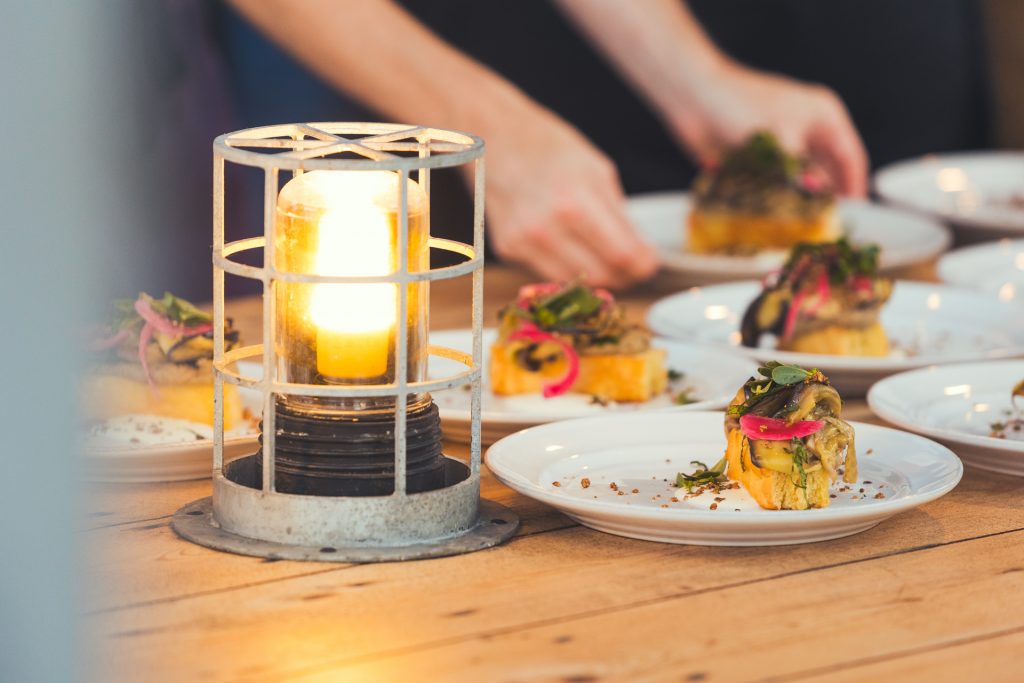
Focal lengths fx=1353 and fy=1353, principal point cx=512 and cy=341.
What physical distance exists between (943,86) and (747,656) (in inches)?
169

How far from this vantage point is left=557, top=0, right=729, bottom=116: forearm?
3.36m

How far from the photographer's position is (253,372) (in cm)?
173

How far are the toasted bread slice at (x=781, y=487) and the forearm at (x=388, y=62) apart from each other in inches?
62.2

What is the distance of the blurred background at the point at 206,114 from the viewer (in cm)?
41

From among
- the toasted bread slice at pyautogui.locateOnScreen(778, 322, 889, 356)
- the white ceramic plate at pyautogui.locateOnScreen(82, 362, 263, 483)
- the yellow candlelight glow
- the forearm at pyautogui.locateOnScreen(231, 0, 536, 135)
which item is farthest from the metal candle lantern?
the forearm at pyautogui.locateOnScreen(231, 0, 536, 135)

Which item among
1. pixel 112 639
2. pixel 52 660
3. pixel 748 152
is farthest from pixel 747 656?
pixel 748 152

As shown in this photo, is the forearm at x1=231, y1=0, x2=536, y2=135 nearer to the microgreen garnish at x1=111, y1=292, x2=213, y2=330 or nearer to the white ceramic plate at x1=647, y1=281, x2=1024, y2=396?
the white ceramic plate at x1=647, y1=281, x2=1024, y2=396

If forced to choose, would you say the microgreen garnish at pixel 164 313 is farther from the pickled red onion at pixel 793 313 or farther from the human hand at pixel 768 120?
the human hand at pixel 768 120

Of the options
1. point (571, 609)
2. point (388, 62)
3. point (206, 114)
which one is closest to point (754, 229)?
point (388, 62)

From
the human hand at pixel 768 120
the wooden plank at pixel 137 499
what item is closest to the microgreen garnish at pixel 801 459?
the wooden plank at pixel 137 499

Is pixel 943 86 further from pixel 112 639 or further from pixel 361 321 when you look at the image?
pixel 112 639

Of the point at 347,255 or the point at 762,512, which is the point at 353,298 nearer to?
the point at 347,255

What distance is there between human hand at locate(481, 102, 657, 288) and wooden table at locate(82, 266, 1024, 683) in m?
1.31

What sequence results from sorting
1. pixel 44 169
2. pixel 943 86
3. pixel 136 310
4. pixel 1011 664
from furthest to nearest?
pixel 943 86, pixel 136 310, pixel 1011 664, pixel 44 169
